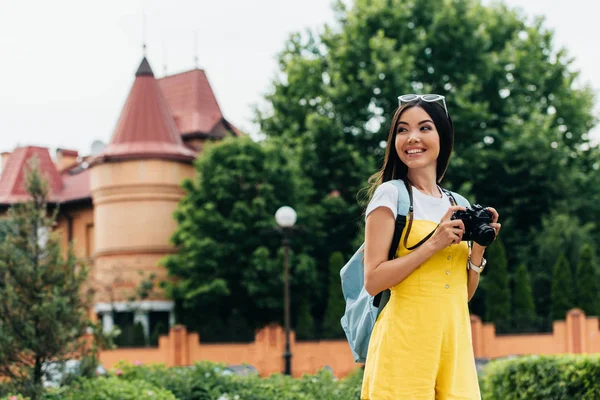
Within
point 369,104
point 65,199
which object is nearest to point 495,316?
point 369,104

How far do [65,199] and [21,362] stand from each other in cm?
3295

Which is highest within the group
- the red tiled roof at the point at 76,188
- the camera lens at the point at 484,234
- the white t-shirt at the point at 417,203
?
the red tiled roof at the point at 76,188

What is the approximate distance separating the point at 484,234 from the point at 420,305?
357 mm

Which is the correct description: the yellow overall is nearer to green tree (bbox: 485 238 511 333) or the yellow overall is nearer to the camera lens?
the camera lens

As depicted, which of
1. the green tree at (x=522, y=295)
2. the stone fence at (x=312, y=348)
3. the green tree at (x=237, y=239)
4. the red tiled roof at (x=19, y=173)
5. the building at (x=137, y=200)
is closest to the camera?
the stone fence at (x=312, y=348)

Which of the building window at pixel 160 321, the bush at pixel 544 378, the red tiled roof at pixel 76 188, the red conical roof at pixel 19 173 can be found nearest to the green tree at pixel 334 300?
the building window at pixel 160 321

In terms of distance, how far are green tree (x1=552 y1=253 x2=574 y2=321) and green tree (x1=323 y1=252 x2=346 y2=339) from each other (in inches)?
250

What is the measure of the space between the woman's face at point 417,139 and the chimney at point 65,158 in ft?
144

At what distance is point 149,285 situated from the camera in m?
35.1

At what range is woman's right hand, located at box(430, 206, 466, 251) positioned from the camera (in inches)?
144

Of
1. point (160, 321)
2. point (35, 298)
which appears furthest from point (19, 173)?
point (35, 298)

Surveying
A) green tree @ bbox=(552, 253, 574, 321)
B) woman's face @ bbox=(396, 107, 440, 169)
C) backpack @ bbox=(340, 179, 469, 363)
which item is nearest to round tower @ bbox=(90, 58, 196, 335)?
green tree @ bbox=(552, 253, 574, 321)

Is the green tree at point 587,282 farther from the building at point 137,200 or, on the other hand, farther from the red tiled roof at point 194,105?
the red tiled roof at point 194,105

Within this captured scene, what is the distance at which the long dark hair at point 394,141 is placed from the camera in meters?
4.01
